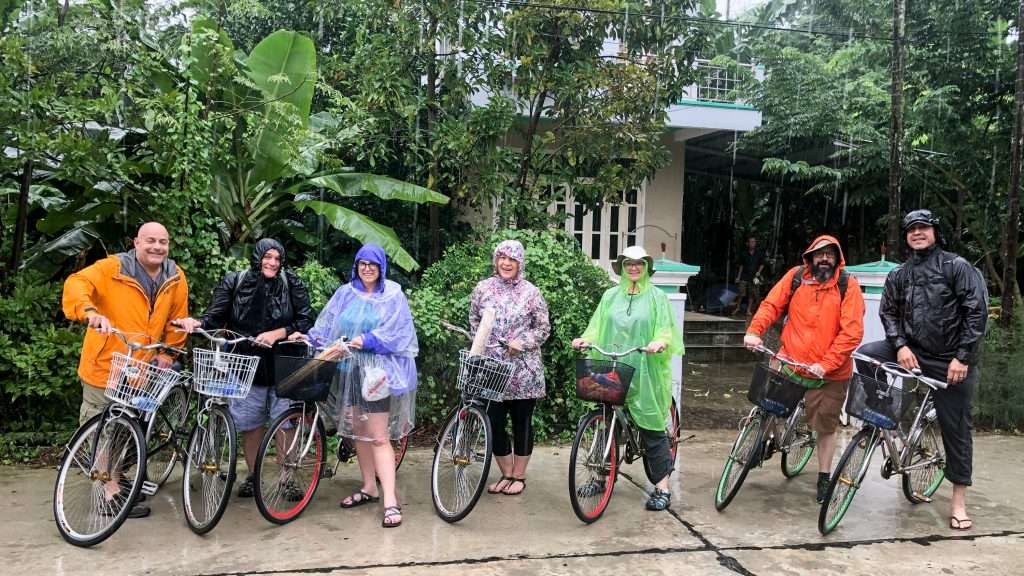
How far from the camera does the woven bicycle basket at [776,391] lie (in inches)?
182

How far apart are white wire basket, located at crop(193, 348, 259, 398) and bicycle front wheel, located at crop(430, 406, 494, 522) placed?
116cm

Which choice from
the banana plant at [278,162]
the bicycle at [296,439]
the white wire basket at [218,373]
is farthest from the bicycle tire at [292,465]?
the banana plant at [278,162]

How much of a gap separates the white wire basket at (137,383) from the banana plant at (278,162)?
9.41 ft

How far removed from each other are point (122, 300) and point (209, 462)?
1.01m

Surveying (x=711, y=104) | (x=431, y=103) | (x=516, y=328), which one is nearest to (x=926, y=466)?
(x=516, y=328)

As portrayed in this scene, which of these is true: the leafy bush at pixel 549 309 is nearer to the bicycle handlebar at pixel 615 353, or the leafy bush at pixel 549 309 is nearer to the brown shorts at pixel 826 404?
the bicycle handlebar at pixel 615 353

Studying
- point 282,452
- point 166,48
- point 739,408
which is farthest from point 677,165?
point 282,452

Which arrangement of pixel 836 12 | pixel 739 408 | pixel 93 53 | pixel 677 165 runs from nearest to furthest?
pixel 93 53
pixel 739 408
pixel 677 165
pixel 836 12

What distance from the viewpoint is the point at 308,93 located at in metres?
7.34

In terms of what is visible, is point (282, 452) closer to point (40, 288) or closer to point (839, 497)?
point (40, 288)

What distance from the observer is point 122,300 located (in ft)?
14.1

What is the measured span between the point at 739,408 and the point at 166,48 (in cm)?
655

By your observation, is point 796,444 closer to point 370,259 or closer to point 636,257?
point 636,257

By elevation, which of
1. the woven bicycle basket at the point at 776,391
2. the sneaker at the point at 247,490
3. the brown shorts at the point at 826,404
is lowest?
the sneaker at the point at 247,490
